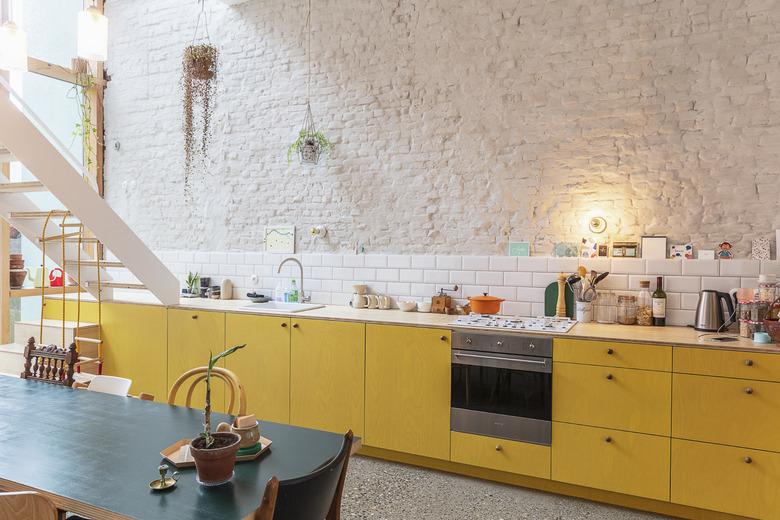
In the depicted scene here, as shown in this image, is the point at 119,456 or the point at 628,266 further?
the point at 628,266

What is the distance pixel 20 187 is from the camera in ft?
13.6

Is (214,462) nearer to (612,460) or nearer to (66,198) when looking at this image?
(612,460)

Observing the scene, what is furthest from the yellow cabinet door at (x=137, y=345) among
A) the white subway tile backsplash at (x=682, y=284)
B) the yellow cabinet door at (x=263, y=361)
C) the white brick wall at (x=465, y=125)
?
the white subway tile backsplash at (x=682, y=284)

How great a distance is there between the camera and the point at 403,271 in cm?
504

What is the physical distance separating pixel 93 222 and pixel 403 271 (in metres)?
2.51

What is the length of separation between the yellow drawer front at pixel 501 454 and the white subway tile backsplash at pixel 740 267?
5.88 ft

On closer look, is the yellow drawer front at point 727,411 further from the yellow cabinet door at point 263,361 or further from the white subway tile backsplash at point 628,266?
the yellow cabinet door at point 263,361

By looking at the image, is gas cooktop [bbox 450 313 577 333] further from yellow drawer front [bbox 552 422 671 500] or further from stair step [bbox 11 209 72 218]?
stair step [bbox 11 209 72 218]

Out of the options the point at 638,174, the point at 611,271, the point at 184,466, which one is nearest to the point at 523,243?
the point at 611,271

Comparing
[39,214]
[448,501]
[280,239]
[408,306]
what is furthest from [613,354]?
[39,214]

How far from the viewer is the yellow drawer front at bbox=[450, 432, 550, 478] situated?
377cm

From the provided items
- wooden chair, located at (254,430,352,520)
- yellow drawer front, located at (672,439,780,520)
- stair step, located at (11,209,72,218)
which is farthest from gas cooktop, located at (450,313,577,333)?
stair step, located at (11,209,72,218)

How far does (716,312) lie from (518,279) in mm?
1420

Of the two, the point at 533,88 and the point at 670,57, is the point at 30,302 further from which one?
the point at 670,57
